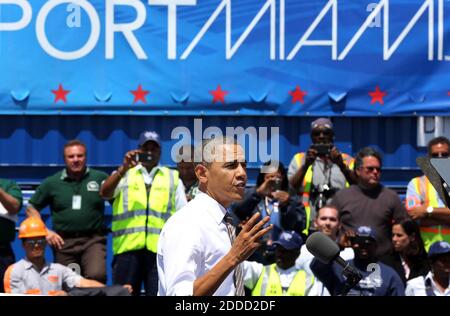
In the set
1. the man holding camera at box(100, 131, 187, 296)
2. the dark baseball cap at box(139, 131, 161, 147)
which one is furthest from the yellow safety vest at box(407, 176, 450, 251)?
the dark baseball cap at box(139, 131, 161, 147)

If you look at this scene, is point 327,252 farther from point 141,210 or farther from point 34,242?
point 141,210

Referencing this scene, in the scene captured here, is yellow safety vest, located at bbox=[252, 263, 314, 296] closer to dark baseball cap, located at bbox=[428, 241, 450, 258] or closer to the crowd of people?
the crowd of people

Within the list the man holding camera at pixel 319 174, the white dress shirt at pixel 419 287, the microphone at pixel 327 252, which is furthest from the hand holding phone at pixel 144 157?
the microphone at pixel 327 252

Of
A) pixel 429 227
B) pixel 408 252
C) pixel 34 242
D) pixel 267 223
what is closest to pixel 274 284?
pixel 267 223

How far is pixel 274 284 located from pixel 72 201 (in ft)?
7.14

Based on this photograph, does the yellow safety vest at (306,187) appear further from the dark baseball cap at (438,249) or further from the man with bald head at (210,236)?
the man with bald head at (210,236)

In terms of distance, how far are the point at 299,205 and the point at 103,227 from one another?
1.91 m

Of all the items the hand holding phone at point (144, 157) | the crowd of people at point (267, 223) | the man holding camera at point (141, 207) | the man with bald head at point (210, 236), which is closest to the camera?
the man with bald head at point (210, 236)

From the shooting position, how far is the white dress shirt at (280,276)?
8.31m

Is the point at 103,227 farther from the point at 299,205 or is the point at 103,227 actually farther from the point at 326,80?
the point at 326,80

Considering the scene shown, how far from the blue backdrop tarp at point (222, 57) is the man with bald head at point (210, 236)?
5446 millimetres

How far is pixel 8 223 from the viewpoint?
9.34 m

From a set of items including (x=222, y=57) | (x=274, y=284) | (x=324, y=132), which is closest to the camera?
(x=274, y=284)

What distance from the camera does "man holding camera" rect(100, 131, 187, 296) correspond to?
9023 millimetres
